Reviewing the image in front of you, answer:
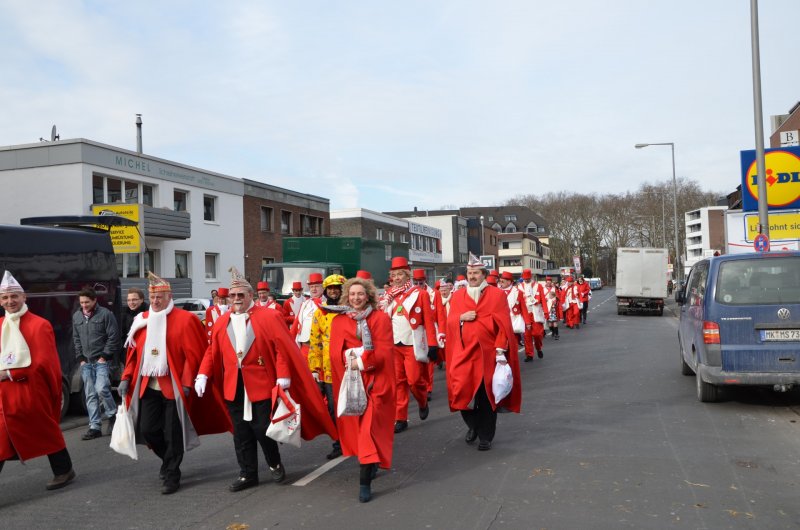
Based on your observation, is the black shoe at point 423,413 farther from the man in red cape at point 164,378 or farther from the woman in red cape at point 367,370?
the man in red cape at point 164,378

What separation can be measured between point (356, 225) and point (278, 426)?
1714 inches

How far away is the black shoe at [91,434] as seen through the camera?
8.59 meters

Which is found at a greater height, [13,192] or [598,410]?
[13,192]

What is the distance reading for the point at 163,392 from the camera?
603 cm

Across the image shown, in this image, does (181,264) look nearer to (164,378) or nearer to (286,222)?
(286,222)

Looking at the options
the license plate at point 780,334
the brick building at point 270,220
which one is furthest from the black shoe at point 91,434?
the brick building at point 270,220

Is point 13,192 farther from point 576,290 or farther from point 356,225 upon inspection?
point 356,225

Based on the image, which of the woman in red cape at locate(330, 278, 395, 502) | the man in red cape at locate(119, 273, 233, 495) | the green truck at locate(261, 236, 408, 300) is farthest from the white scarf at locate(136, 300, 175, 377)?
the green truck at locate(261, 236, 408, 300)

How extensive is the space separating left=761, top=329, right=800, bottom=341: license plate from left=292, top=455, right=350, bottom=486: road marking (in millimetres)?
5088

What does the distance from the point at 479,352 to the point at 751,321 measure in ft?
11.6

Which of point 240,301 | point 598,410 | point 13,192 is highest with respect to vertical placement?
point 13,192

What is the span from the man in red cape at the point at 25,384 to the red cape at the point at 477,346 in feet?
11.7

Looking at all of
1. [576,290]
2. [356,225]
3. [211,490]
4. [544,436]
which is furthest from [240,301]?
[356,225]

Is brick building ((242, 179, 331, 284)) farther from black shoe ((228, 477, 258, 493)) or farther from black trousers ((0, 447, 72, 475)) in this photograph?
black shoe ((228, 477, 258, 493))
